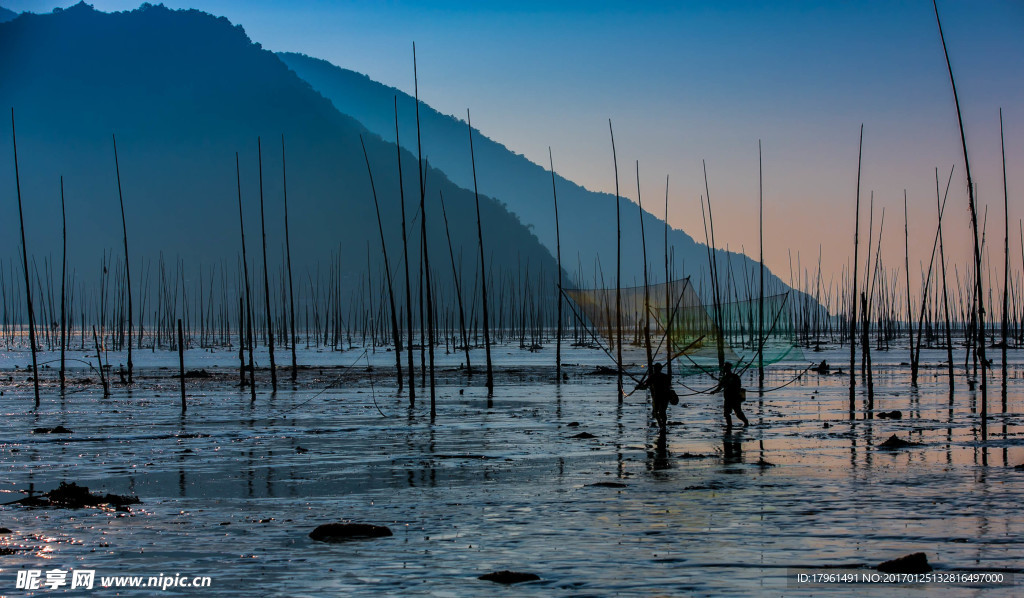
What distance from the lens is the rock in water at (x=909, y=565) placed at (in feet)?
23.5

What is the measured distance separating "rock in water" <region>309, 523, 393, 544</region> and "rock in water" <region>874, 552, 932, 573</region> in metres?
4.27

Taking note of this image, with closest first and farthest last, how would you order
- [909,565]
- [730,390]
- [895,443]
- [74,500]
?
1. [909,565]
2. [74,500]
3. [895,443]
4. [730,390]

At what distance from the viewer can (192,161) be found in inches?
6845

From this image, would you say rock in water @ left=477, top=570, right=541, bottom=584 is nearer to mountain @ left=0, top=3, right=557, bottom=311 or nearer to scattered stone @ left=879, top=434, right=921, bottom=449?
scattered stone @ left=879, top=434, right=921, bottom=449

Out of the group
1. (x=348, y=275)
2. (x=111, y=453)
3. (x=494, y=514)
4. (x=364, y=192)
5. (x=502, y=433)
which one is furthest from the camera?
(x=364, y=192)

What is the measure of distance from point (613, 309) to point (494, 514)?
32.8 meters

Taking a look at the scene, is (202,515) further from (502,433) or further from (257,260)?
(257,260)

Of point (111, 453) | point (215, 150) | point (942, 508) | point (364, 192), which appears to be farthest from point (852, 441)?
point (215, 150)

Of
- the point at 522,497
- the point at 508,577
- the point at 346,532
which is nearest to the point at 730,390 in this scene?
the point at 522,497

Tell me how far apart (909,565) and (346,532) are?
4.76 metres

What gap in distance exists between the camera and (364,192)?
164875 mm

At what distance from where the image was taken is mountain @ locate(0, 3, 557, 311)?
148625mm

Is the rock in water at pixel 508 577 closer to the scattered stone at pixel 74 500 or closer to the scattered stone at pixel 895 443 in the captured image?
the scattered stone at pixel 74 500

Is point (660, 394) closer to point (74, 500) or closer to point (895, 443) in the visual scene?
point (895, 443)
